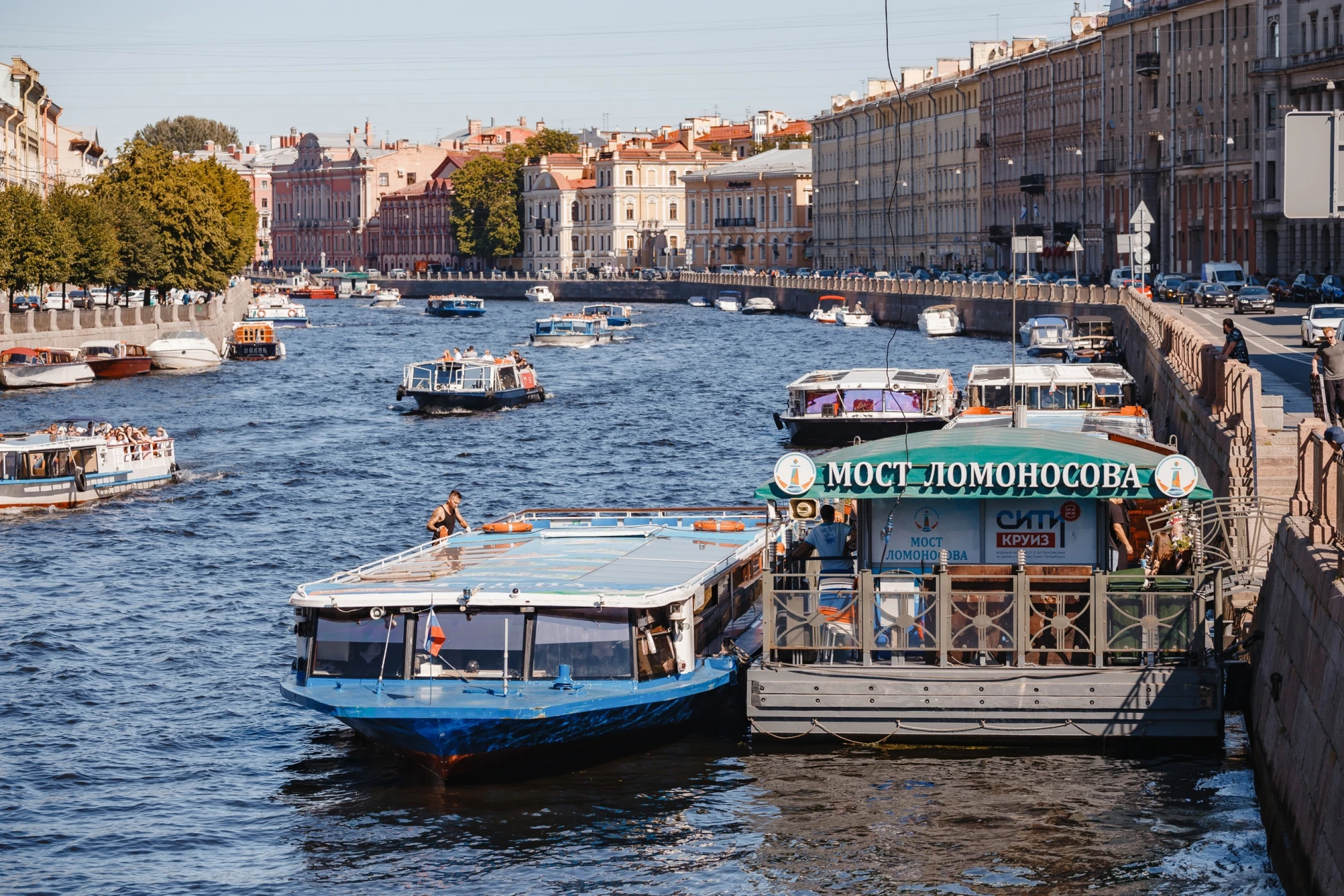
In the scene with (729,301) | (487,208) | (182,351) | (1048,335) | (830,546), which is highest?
(487,208)

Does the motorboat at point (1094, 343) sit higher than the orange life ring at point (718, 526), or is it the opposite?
the motorboat at point (1094, 343)

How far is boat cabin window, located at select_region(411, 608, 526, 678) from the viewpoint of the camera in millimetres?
15984

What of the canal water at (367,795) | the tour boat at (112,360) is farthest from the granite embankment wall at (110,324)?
the canal water at (367,795)

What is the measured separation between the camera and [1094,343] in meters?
62.8

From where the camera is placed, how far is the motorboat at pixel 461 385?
5606cm

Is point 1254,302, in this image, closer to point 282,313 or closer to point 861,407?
point 861,407

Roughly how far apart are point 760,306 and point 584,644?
106456mm

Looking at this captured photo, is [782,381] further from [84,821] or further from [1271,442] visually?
[84,821]

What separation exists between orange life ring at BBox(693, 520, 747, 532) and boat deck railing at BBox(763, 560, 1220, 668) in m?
4.61

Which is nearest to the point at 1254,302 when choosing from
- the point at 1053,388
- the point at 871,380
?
the point at 871,380

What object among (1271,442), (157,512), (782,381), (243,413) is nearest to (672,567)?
(1271,442)

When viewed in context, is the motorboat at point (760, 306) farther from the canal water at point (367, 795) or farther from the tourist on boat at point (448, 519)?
the tourist on boat at point (448, 519)

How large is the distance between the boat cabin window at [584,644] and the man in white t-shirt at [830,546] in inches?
116

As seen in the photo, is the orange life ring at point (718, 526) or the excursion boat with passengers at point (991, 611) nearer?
the excursion boat with passengers at point (991, 611)
